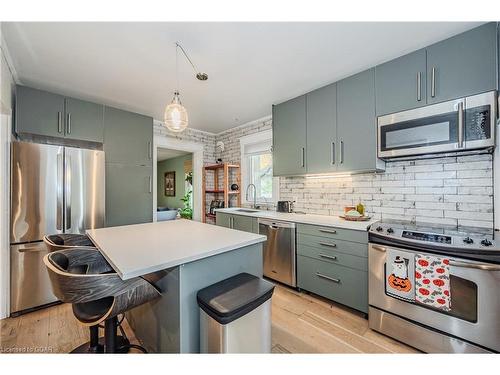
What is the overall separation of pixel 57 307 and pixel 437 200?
13.3ft

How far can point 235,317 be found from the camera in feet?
3.44

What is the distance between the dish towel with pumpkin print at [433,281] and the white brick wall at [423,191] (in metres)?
0.68

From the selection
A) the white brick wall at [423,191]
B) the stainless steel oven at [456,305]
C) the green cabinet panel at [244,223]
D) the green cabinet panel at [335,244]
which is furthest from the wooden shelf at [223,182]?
the stainless steel oven at [456,305]

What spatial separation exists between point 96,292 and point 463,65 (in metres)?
2.94

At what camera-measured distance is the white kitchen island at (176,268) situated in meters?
1.12

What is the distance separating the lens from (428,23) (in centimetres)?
157

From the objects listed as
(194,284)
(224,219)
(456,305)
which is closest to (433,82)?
(456,305)

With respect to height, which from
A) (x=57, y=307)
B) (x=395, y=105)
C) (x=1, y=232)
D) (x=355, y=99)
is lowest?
(x=57, y=307)

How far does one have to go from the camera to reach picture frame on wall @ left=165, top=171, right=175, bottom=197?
23.5ft

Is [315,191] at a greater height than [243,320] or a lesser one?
greater

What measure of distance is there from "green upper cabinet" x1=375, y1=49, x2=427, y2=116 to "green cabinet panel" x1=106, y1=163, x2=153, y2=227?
323cm

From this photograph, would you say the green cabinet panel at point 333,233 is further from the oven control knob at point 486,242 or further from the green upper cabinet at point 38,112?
the green upper cabinet at point 38,112
